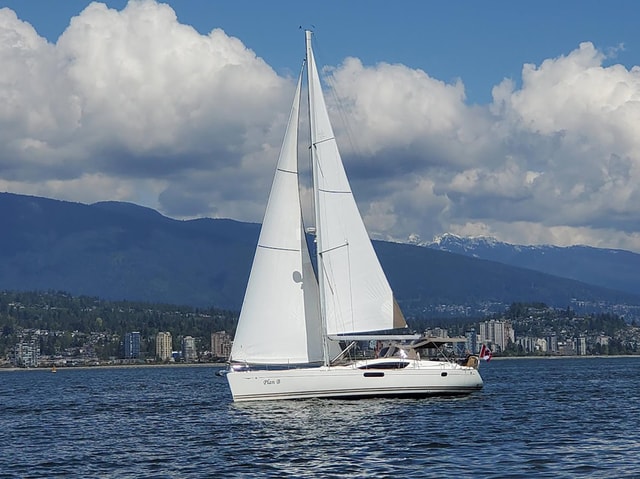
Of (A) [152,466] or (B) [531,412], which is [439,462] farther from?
(B) [531,412]

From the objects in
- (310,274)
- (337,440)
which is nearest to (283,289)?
(310,274)

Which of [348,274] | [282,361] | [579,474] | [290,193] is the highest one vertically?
[290,193]

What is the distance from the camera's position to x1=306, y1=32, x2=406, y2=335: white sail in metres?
57.9

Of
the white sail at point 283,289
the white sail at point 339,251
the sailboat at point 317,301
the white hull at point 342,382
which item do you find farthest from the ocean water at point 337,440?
the white sail at point 339,251

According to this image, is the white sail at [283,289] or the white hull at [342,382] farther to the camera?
the white sail at [283,289]

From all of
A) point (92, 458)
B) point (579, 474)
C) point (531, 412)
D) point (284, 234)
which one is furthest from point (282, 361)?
point (579, 474)

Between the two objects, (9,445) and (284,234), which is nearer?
(9,445)

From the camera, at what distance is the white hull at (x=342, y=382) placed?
56.8 m

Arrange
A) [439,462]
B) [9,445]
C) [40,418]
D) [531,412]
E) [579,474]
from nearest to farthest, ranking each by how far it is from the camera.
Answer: [579,474]
[439,462]
[9,445]
[531,412]
[40,418]

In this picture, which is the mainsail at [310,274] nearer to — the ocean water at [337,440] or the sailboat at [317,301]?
the sailboat at [317,301]

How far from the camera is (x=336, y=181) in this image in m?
58.6

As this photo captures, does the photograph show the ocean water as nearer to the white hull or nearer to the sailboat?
the white hull

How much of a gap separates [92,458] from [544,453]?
56.6ft

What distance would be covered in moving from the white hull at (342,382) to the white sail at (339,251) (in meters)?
2.38
